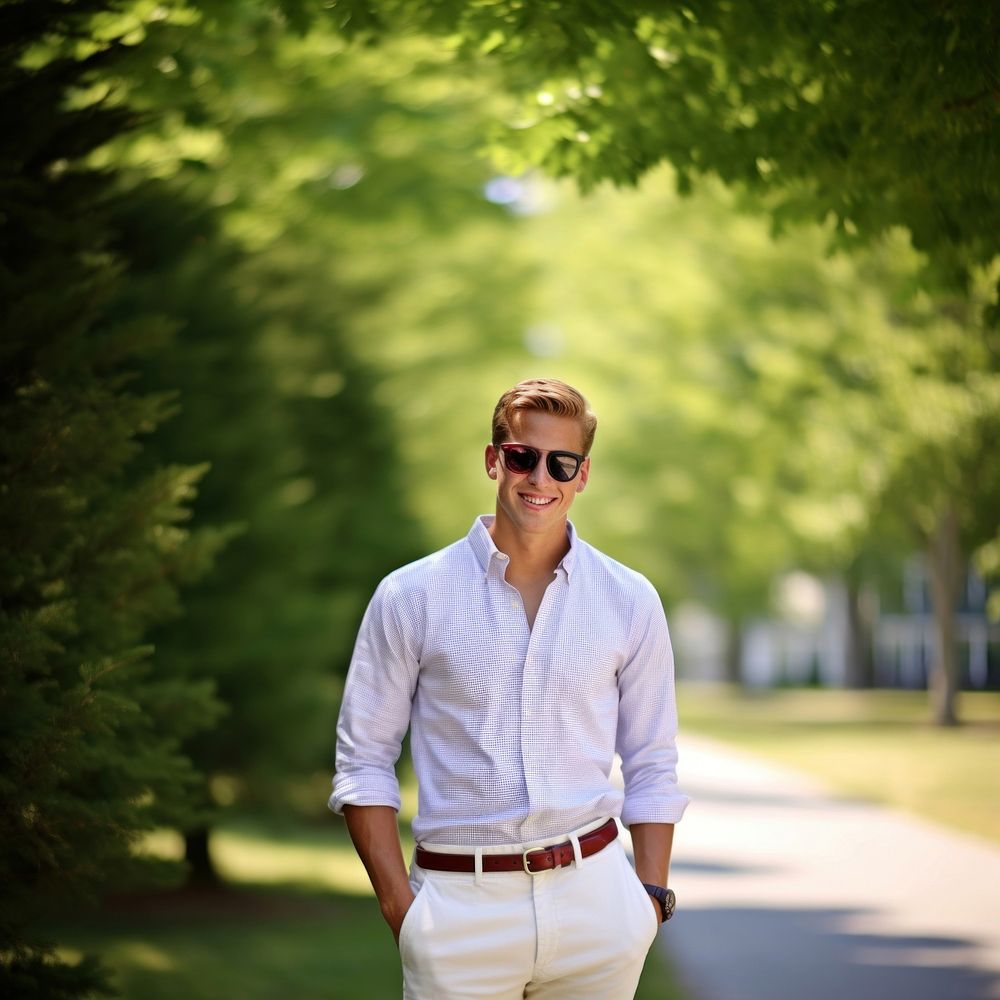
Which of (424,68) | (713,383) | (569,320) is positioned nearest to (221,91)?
(424,68)

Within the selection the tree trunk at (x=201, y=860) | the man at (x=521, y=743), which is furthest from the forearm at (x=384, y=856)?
the tree trunk at (x=201, y=860)

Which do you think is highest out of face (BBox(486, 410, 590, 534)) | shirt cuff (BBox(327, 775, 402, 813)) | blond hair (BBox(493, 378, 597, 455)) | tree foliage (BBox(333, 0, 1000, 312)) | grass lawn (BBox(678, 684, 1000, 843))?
tree foliage (BBox(333, 0, 1000, 312))

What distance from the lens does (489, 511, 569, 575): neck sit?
155 inches

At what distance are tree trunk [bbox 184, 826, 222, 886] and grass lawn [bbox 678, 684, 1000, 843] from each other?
7524 millimetres

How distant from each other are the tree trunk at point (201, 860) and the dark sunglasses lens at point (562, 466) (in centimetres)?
893

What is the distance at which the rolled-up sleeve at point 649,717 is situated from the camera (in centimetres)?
395

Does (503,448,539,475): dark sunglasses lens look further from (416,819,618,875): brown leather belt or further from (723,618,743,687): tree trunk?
(723,618,743,687): tree trunk

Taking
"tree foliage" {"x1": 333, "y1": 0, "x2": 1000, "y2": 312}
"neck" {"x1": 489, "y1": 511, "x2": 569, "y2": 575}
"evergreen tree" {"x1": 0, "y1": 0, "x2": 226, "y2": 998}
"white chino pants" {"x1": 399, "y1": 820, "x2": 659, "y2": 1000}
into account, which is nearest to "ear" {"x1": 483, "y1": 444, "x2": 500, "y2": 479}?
"neck" {"x1": 489, "y1": 511, "x2": 569, "y2": 575}

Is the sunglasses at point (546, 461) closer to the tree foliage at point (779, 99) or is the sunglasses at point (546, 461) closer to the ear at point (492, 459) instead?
the ear at point (492, 459)

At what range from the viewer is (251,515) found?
32.9 ft

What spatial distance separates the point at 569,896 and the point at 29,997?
226cm

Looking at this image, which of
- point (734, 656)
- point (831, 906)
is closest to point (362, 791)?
point (831, 906)

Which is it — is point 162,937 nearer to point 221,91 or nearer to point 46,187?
point 221,91

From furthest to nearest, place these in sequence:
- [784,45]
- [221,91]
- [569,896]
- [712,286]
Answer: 1. [712,286]
2. [221,91]
3. [784,45]
4. [569,896]
